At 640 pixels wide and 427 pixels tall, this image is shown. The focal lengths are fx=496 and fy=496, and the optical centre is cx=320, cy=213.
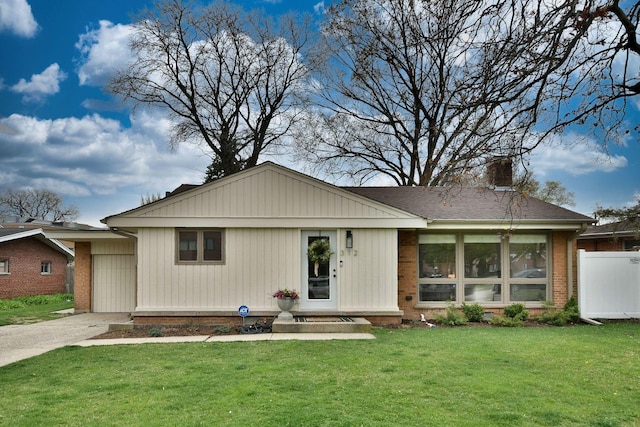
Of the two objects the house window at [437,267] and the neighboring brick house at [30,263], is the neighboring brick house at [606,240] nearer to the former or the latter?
the house window at [437,267]

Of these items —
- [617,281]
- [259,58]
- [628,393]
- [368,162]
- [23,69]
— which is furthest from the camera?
[259,58]

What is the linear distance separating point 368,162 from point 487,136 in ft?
71.6

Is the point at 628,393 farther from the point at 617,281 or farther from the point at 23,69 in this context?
the point at 23,69

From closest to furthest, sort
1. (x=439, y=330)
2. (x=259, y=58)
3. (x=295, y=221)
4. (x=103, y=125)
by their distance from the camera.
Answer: (x=439, y=330) < (x=295, y=221) < (x=103, y=125) < (x=259, y=58)

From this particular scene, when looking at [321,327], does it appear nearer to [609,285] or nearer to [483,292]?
[483,292]

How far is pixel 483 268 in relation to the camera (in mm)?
→ 13836

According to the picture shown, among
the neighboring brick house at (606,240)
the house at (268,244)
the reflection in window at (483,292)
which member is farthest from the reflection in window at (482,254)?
the neighboring brick house at (606,240)

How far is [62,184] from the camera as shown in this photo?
22938 millimetres

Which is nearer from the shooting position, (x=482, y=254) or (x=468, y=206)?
(x=482, y=254)

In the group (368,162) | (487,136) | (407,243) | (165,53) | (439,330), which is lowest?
(439,330)

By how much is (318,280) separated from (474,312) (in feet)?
13.8

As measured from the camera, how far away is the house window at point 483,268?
13.7 m

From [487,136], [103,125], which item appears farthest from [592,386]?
[103,125]

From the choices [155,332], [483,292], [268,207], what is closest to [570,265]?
[483,292]
